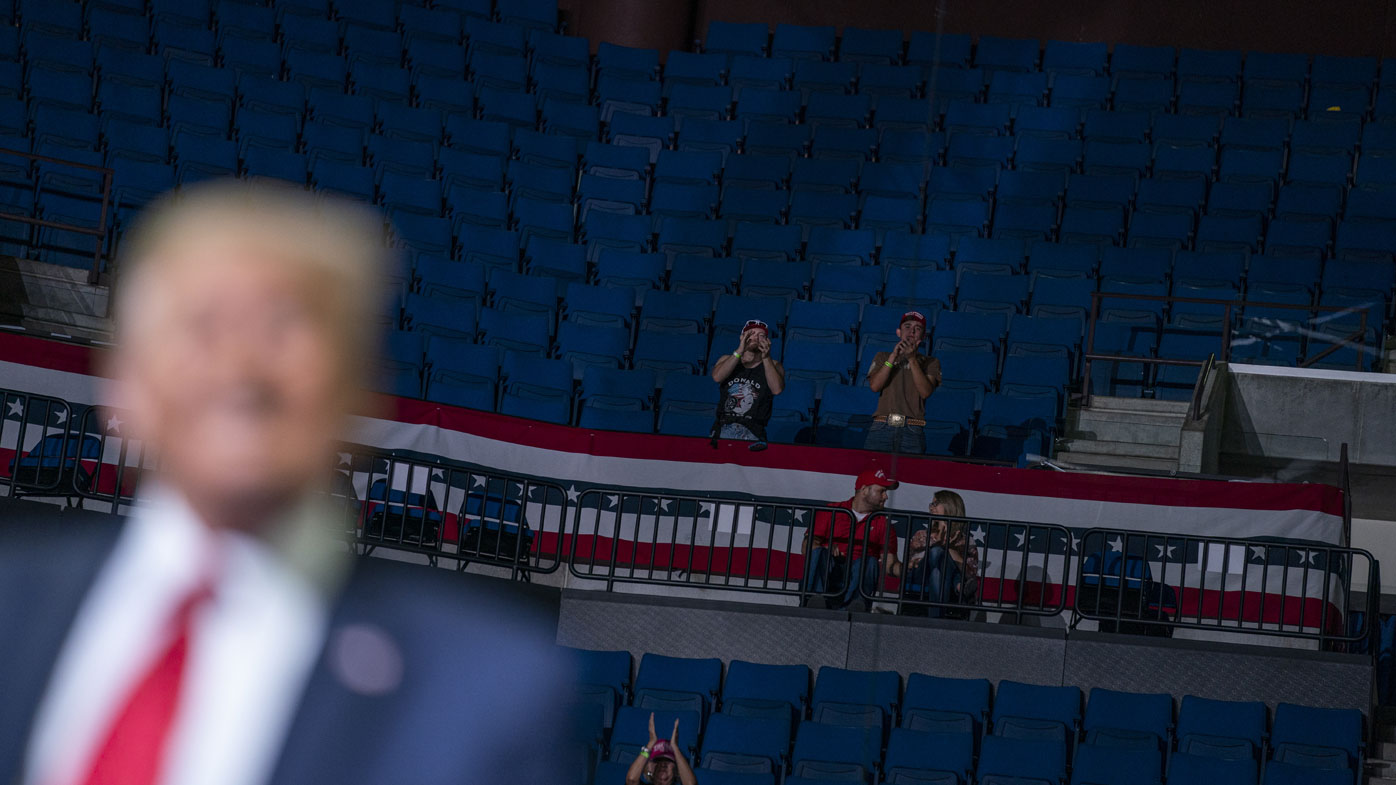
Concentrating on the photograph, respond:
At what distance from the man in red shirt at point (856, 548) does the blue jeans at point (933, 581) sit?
0.17 m

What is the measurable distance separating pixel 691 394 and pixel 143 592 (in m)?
10.4

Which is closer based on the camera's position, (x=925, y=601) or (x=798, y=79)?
(x=925, y=601)

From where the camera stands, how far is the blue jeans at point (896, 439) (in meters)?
9.26

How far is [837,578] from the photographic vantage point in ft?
26.8

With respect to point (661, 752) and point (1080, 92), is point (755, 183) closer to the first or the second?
point (1080, 92)

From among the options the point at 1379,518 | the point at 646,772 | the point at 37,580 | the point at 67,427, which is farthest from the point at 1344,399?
the point at 37,580

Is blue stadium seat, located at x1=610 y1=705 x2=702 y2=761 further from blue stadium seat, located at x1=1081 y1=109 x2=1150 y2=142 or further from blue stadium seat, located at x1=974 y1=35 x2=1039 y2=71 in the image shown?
blue stadium seat, located at x1=974 y1=35 x2=1039 y2=71

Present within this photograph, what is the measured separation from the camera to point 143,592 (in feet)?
2.25

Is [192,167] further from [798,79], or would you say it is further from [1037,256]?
[1037,256]

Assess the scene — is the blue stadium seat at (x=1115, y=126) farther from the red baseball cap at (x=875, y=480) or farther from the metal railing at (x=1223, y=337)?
the red baseball cap at (x=875, y=480)

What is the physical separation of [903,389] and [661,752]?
3.61 metres

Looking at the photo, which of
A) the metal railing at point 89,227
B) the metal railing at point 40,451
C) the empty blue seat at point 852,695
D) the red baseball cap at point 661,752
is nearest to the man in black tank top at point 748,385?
the empty blue seat at point 852,695

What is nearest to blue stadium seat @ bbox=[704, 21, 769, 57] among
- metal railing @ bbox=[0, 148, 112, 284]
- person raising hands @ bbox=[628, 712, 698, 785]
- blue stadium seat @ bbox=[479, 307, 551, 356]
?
blue stadium seat @ bbox=[479, 307, 551, 356]

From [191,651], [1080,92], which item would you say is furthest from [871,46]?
[191,651]
